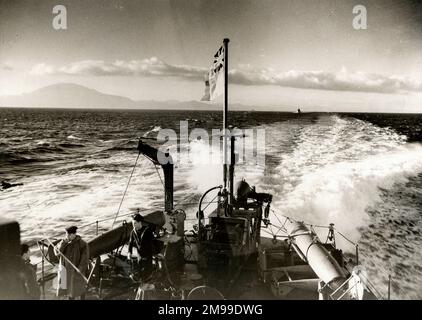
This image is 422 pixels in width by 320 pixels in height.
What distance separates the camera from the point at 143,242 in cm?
742

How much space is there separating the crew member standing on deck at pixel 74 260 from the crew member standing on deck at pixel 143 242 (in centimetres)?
109

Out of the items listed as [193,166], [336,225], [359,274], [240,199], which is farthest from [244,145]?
[359,274]

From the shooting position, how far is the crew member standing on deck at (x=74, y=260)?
6832 mm

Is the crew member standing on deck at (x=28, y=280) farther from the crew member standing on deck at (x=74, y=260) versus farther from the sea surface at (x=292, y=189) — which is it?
the sea surface at (x=292, y=189)

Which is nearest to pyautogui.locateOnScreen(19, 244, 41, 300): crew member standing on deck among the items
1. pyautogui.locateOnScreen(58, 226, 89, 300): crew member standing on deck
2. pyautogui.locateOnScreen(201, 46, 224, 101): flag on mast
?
pyautogui.locateOnScreen(58, 226, 89, 300): crew member standing on deck

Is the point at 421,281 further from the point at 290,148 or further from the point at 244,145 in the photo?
the point at 244,145

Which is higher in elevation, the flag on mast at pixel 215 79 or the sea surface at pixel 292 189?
the flag on mast at pixel 215 79

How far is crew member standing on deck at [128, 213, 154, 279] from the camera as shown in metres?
7.42

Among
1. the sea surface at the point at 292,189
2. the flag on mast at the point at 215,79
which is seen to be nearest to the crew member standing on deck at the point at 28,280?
the flag on mast at the point at 215,79

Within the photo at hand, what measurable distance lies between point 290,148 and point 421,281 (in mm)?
24469

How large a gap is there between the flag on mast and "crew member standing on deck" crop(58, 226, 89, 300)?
20.5ft

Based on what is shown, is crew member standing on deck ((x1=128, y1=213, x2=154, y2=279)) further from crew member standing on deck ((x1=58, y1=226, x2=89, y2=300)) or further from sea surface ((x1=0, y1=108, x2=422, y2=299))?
sea surface ((x1=0, y1=108, x2=422, y2=299))

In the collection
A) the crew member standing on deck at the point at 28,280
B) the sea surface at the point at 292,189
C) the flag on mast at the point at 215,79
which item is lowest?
the sea surface at the point at 292,189
